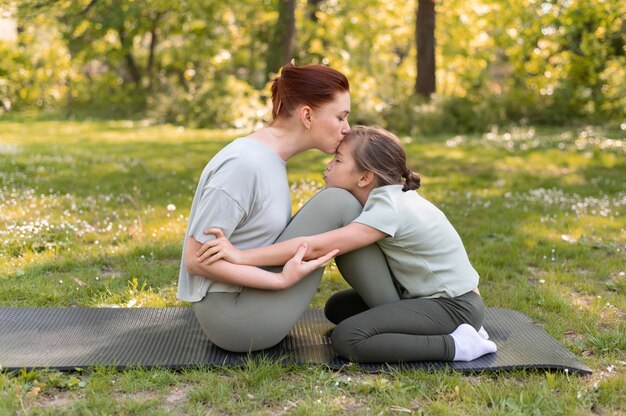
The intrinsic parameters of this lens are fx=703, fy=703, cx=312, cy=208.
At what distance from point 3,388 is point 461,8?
79.9 ft

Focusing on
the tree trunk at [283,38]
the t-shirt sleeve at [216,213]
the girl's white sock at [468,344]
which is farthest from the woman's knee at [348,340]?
the tree trunk at [283,38]

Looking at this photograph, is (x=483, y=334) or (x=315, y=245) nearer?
(x=315, y=245)

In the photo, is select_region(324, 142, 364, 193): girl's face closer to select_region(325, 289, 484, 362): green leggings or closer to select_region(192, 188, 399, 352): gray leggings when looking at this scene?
select_region(192, 188, 399, 352): gray leggings

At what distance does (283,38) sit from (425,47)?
3752 mm

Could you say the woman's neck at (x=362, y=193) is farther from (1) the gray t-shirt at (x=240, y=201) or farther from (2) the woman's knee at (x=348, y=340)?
(2) the woman's knee at (x=348, y=340)

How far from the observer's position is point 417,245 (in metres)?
3.73

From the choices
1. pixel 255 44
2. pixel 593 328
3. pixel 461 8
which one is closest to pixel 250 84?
pixel 255 44

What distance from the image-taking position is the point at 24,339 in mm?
3900

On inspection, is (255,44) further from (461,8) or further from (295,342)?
(295,342)

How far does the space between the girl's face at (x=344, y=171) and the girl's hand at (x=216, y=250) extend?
70cm

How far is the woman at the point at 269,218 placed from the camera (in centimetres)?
348

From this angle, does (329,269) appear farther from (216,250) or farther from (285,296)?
(216,250)

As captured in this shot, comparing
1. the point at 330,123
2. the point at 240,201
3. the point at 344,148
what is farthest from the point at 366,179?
the point at 240,201

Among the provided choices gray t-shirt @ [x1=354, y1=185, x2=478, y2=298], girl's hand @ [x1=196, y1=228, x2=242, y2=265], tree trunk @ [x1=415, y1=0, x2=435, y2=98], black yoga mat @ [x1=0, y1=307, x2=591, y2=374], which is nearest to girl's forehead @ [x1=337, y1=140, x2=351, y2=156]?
gray t-shirt @ [x1=354, y1=185, x2=478, y2=298]
